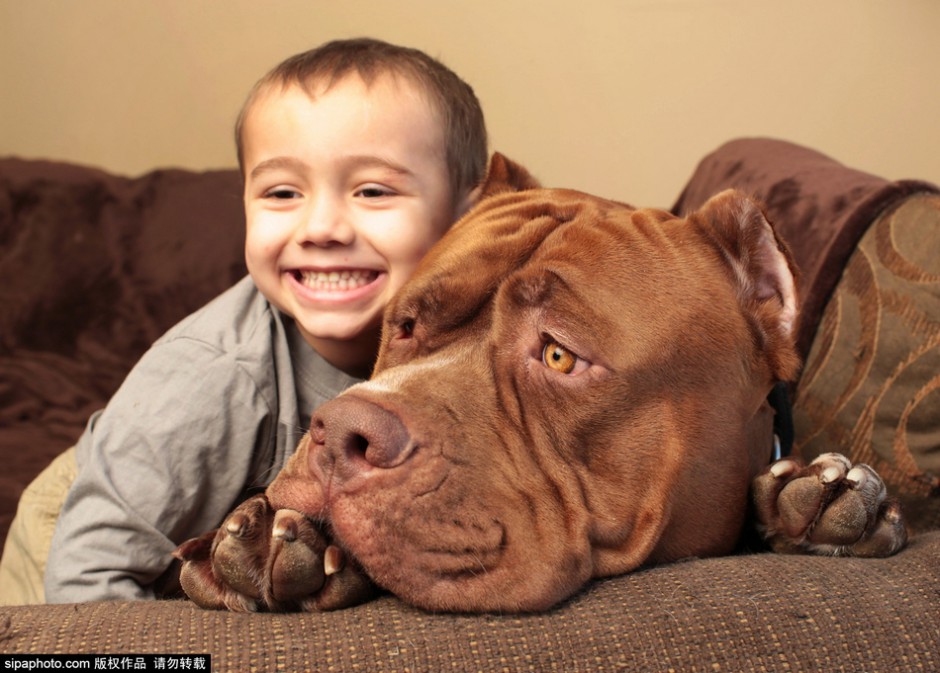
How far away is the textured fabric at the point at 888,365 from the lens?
2275 millimetres

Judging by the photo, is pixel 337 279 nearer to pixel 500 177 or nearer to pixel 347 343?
pixel 347 343

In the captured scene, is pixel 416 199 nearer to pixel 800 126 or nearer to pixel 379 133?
pixel 379 133

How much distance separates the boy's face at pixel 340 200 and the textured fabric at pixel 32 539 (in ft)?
2.71

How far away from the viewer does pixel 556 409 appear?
5.67 ft

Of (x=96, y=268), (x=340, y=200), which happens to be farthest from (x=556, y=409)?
(x=96, y=268)

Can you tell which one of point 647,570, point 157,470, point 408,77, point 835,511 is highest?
point 408,77

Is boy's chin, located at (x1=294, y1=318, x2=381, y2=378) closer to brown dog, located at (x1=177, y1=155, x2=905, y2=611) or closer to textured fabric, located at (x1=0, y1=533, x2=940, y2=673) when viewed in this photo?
brown dog, located at (x1=177, y1=155, x2=905, y2=611)

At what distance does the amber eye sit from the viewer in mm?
1746

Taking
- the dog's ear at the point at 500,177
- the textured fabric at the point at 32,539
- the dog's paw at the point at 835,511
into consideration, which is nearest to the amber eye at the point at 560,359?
the dog's paw at the point at 835,511

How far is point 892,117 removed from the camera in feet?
13.9

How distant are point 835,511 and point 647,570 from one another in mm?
383

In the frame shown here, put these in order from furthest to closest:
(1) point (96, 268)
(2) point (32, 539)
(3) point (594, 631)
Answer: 1. (1) point (96, 268)
2. (2) point (32, 539)
3. (3) point (594, 631)

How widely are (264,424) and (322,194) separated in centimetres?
57

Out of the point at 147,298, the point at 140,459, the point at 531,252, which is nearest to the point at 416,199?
the point at 531,252
